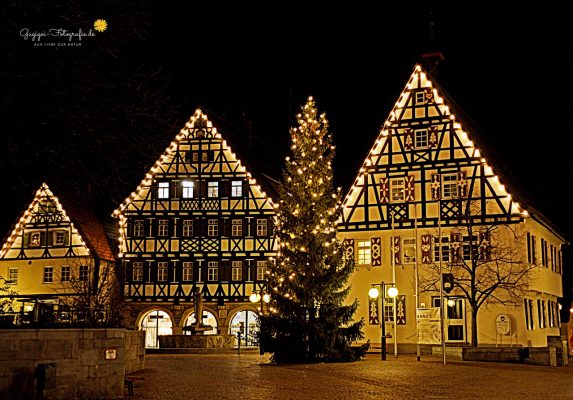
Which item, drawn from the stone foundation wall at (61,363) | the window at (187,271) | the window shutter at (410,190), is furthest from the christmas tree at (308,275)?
the window at (187,271)

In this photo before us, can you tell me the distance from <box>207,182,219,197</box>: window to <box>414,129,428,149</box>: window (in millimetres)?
12564

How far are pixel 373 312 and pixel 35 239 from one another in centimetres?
2198

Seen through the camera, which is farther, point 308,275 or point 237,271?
point 237,271

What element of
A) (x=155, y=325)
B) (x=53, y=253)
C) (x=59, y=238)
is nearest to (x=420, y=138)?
(x=155, y=325)

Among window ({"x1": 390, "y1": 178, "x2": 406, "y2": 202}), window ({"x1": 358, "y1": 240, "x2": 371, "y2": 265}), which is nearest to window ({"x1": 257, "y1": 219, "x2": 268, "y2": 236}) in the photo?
window ({"x1": 358, "y1": 240, "x2": 371, "y2": 265})

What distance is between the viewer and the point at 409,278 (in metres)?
44.1

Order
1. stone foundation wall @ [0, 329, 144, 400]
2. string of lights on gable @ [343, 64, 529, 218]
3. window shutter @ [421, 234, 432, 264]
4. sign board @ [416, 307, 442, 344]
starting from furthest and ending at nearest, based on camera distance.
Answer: window shutter @ [421, 234, 432, 264], string of lights on gable @ [343, 64, 529, 218], sign board @ [416, 307, 442, 344], stone foundation wall @ [0, 329, 144, 400]

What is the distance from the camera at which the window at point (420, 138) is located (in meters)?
44.5

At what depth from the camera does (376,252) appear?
45.0 metres

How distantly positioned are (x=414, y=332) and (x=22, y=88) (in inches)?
1275

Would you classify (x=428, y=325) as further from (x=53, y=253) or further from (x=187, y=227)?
(x=53, y=253)

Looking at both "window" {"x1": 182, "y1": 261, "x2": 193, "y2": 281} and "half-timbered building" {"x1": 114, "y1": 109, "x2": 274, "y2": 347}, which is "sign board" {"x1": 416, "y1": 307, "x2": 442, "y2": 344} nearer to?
"half-timbered building" {"x1": 114, "y1": 109, "x2": 274, "y2": 347}

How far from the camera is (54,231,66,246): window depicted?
53.5 metres

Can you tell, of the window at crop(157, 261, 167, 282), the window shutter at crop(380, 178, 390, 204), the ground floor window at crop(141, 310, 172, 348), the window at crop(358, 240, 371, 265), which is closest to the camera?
the window shutter at crop(380, 178, 390, 204)
